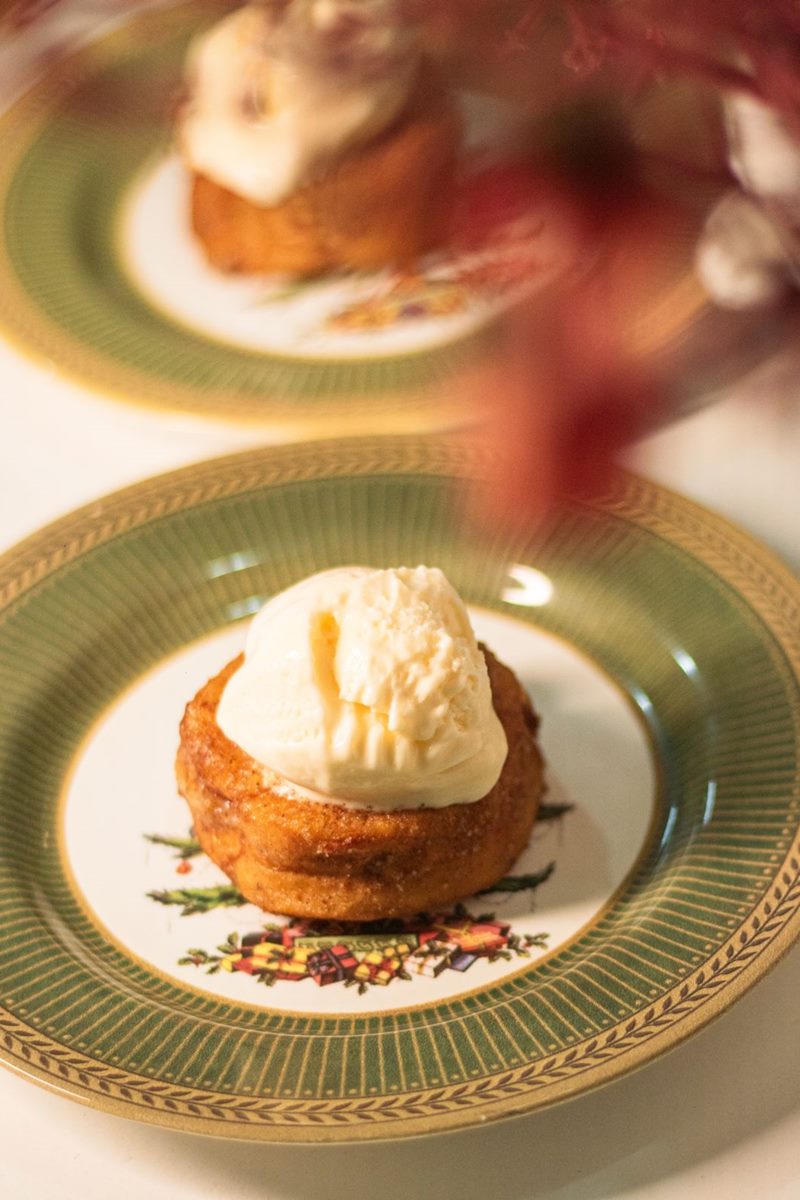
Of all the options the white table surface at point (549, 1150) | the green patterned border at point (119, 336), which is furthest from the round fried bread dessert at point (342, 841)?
the green patterned border at point (119, 336)

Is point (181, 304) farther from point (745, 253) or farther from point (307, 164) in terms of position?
point (745, 253)

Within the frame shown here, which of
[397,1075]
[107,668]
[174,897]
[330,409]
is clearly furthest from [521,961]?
[330,409]

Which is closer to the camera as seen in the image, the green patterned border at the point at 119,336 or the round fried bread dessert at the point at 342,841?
the round fried bread dessert at the point at 342,841

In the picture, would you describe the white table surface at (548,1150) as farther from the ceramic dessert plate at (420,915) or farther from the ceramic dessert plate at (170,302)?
the ceramic dessert plate at (170,302)

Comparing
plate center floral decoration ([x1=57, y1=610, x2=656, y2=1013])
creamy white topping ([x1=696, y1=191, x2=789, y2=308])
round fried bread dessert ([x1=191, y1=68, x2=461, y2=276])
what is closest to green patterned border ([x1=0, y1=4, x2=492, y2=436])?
round fried bread dessert ([x1=191, y1=68, x2=461, y2=276])

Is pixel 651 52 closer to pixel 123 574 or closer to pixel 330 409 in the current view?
pixel 123 574
